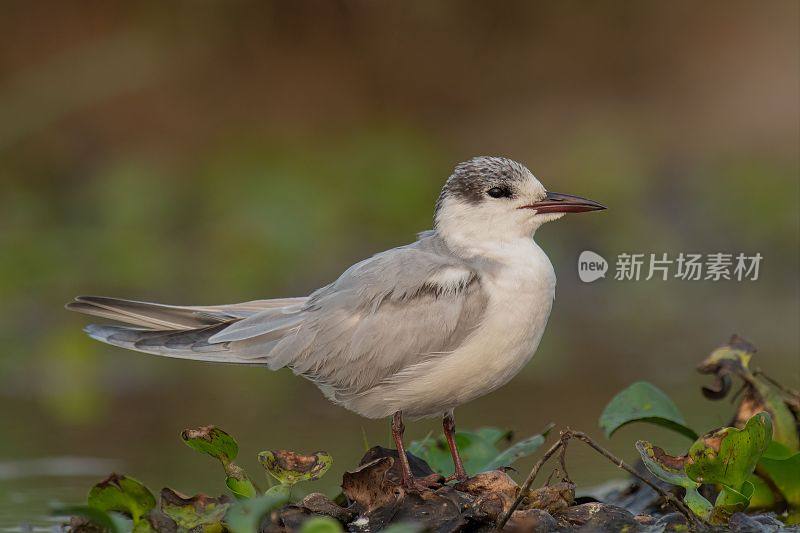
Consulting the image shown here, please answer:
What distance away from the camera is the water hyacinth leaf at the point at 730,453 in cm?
467

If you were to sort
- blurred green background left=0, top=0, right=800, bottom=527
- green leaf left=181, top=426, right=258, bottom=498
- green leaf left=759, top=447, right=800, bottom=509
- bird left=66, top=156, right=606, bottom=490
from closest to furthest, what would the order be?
1. green leaf left=181, top=426, right=258, bottom=498
2. green leaf left=759, top=447, right=800, bottom=509
3. bird left=66, top=156, right=606, bottom=490
4. blurred green background left=0, top=0, right=800, bottom=527

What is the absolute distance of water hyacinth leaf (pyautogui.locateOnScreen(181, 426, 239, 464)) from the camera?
16.0 ft

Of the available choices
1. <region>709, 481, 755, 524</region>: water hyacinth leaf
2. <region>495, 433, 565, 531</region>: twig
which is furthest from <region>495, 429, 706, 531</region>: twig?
<region>709, 481, 755, 524</region>: water hyacinth leaf

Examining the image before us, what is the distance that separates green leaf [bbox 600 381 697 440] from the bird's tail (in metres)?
1.37

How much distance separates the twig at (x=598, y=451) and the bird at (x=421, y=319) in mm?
501

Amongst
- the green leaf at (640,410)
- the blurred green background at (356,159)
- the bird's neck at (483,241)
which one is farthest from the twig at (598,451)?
the blurred green background at (356,159)

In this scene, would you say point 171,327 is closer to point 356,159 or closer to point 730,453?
point 730,453

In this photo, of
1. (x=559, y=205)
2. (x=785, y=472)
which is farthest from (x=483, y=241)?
(x=785, y=472)

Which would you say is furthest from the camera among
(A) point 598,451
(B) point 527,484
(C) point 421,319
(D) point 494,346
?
(C) point 421,319

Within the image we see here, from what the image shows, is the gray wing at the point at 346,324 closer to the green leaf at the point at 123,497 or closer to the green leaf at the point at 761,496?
the green leaf at the point at 123,497

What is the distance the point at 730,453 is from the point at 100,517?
2140 millimetres

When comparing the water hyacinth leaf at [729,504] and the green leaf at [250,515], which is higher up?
the green leaf at [250,515]

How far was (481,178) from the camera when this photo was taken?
5.52 metres

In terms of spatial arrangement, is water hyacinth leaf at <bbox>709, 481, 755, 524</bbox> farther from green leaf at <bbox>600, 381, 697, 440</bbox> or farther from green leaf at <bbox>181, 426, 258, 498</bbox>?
green leaf at <bbox>181, 426, 258, 498</bbox>
